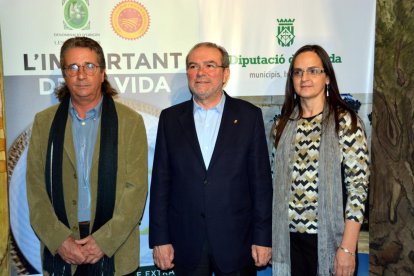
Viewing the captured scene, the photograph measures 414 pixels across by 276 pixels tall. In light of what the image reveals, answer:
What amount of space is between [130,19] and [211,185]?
137 cm

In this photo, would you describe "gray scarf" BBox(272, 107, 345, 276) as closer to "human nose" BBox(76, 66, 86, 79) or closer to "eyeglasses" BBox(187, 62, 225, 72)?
"eyeglasses" BBox(187, 62, 225, 72)

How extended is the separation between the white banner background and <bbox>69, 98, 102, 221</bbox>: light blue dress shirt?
26.6 inches

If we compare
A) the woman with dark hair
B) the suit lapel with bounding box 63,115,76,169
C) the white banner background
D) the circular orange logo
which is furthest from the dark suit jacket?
the circular orange logo

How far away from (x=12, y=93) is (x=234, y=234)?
1.76 meters

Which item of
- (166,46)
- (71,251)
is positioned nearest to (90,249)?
(71,251)

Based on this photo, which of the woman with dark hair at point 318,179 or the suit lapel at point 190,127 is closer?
the woman with dark hair at point 318,179

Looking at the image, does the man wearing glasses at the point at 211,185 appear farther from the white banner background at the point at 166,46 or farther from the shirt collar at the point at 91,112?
the white banner background at the point at 166,46

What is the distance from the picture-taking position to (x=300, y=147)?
2248mm

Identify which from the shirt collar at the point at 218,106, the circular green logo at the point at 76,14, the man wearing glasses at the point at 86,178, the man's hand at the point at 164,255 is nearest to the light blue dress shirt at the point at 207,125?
the shirt collar at the point at 218,106

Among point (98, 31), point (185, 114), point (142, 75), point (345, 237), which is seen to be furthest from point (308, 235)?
point (98, 31)

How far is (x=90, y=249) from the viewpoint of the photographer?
2195mm

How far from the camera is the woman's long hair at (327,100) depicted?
2209 millimetres

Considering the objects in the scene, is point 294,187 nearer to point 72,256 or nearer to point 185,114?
point 185,114

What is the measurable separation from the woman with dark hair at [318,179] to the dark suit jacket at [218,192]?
0.11 m
